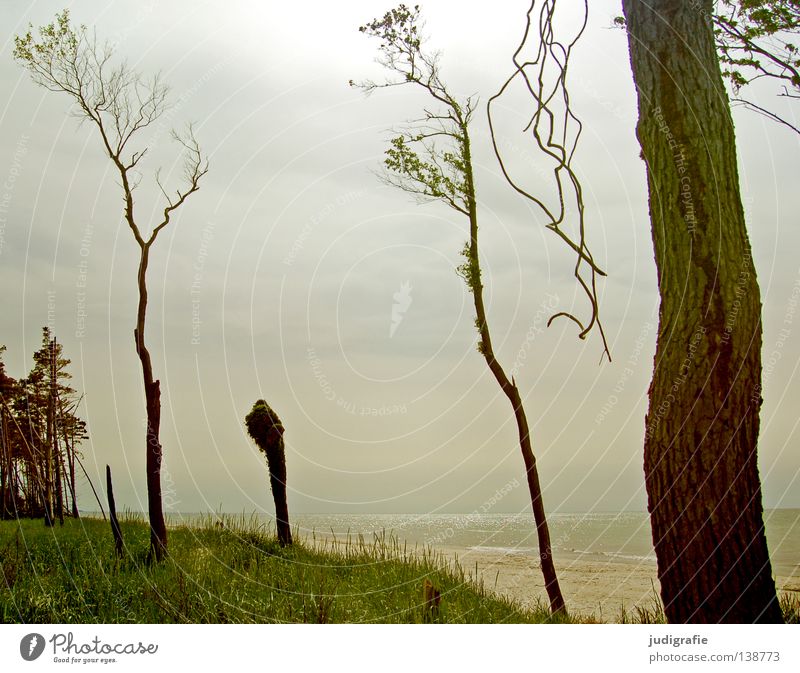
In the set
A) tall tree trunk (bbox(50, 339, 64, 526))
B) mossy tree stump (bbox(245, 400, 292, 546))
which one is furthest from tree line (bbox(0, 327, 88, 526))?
mossy tree stump (bbox(245, 400, 292, 546))

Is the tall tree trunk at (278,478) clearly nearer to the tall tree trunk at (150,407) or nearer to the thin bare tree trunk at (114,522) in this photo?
the thin bare tree trunk at (114,522)

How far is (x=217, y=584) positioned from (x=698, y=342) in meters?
4.66

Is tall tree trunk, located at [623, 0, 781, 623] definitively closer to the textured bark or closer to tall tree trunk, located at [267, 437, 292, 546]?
the textured bark

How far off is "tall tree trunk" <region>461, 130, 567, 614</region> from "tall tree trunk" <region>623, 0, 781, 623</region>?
95.4 inches

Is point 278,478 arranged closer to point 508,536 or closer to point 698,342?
point 698,342

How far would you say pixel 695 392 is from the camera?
4652mm

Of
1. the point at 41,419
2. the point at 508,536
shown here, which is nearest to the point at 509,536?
the point at 508,536

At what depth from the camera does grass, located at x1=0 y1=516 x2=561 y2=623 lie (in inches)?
229

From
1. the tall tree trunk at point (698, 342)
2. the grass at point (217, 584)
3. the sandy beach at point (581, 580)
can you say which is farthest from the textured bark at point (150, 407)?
the tall tree trunk at point (698, 342)

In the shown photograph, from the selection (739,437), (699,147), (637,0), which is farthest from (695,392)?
(637,0)

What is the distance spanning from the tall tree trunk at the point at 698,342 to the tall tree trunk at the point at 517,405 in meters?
2.42

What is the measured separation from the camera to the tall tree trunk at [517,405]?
717 cm

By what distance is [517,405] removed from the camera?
25.4ft

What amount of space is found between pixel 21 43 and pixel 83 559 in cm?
495
